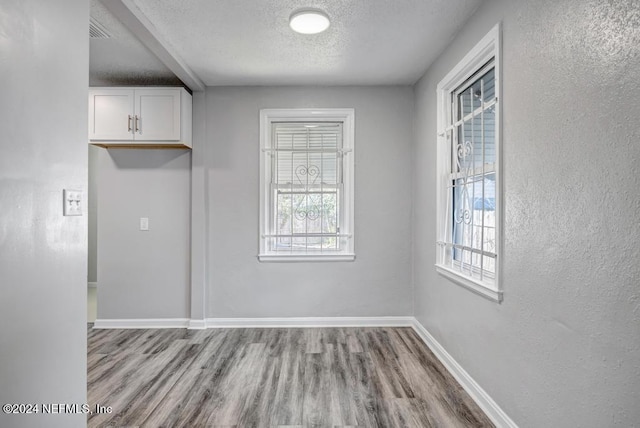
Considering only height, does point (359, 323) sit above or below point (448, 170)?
below

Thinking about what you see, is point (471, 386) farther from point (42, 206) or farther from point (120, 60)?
point (120, 60)

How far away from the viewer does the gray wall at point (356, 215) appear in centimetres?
371

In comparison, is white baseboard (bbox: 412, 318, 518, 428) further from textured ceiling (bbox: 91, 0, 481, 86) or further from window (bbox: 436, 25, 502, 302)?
textured ceiling (bbox: 91, 0, 481, 86)

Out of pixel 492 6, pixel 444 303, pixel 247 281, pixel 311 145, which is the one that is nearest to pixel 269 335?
pixel 247 281

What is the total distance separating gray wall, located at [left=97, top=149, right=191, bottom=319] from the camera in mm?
3703

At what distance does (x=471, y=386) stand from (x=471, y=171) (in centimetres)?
144

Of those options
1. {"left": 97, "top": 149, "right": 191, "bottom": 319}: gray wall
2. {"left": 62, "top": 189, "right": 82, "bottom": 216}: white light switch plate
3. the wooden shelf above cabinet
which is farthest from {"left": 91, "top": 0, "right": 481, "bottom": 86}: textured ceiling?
{"left": 62, "top": 189, "right": 82, "bottom": 216}: white light switch plate

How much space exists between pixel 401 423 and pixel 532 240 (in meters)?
1.24

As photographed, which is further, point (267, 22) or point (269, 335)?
point (269, 335)

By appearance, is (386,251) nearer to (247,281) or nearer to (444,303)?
(444,303)

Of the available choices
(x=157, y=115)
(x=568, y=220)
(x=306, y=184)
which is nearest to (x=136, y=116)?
(x=157, y=115)

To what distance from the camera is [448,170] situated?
289cm

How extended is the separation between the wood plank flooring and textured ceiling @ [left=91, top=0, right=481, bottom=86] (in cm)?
250

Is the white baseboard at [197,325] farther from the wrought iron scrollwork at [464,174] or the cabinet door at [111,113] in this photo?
the wrought iron scrollwork at [464,174]
